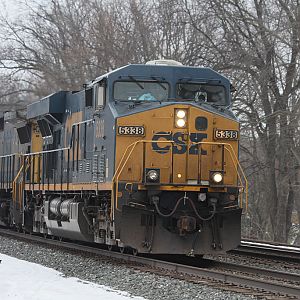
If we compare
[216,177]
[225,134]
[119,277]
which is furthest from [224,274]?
[225,134]

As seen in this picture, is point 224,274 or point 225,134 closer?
point 224,274

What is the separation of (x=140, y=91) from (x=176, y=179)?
66.8 inches

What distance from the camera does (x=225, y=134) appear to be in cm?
1247

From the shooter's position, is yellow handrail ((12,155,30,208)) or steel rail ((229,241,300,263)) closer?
steel rail ((229,241,300,263))

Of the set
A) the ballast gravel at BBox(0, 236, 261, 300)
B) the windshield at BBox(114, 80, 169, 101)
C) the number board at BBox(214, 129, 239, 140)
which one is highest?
the windshield at BBox(114, 80, 169, 101)

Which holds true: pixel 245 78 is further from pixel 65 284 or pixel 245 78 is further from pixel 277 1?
pixel 65 284

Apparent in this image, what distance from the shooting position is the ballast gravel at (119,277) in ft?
29.4

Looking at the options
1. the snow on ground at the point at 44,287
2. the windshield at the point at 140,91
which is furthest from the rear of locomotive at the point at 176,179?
the snow on ground at the point at 44,287

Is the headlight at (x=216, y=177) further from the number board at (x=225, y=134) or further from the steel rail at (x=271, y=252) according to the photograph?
the steel rail at (x=271, y=252)

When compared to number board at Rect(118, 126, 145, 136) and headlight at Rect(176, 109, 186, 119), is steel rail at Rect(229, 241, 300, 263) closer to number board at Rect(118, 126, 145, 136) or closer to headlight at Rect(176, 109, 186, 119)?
headlight at Rect(176, 109, 186, 119)

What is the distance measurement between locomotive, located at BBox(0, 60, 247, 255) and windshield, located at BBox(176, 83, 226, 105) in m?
0.02

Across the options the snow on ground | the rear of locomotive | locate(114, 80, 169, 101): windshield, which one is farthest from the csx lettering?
the snow on ground

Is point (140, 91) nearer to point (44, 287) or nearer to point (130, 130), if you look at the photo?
point (130, 130)

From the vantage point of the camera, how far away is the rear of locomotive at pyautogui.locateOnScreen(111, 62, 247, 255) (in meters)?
12.0
